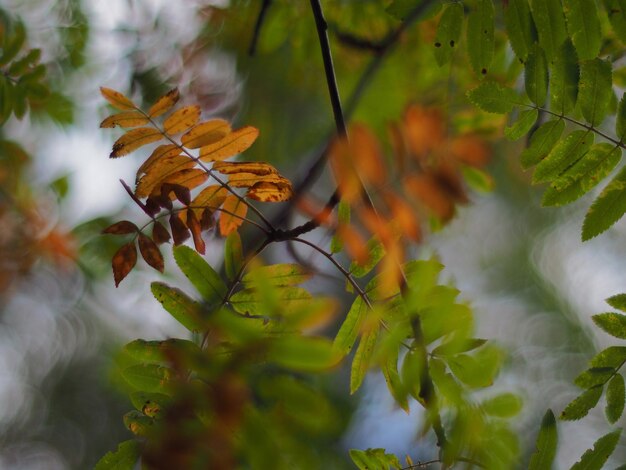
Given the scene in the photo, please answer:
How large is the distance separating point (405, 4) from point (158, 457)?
1025 millimetres

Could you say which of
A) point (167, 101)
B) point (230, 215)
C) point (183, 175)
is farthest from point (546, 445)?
point (167, 101)

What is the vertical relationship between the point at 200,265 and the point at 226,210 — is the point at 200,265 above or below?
below

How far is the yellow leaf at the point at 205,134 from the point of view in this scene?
1308 millimetres

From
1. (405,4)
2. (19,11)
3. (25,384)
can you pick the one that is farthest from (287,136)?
(25,384)

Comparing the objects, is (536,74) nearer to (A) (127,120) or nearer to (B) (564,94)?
(B) (564,94)

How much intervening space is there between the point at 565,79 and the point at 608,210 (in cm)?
28

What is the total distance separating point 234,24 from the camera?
3510 millimetres

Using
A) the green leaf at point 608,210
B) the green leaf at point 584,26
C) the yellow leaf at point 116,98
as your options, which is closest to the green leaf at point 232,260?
the yellow leaf at point 116,98

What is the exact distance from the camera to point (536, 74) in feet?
4.21

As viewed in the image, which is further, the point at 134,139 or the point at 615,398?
the point at 134,139

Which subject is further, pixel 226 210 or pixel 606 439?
pixel 226 210

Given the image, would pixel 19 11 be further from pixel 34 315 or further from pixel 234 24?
pixel 34 315

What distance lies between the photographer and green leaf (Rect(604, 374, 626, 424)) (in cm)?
123

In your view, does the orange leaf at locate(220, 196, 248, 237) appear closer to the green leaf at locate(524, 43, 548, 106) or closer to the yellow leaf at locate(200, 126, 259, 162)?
the yellow leaf at locate(200, 126, 259, 162)
